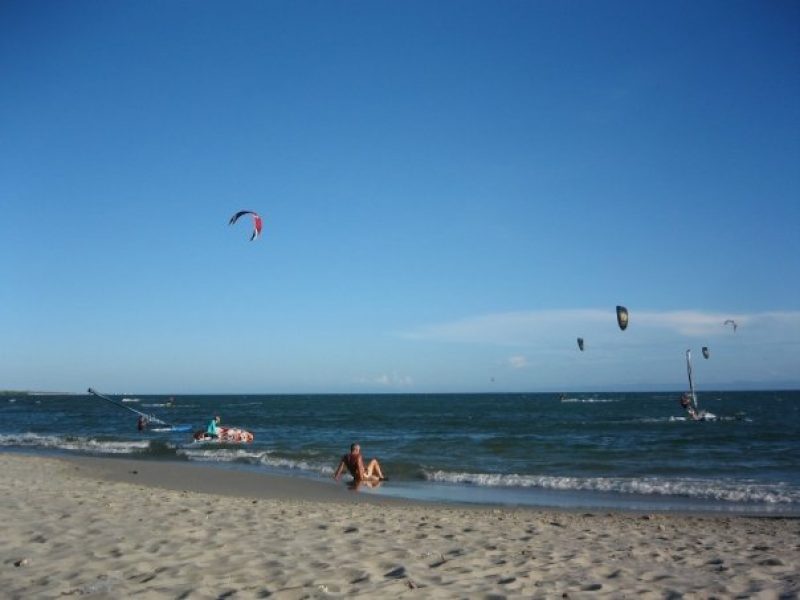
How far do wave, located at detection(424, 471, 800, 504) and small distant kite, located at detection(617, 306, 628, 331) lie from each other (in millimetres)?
3355

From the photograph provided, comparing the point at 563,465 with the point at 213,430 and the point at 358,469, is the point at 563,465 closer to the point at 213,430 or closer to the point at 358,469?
the point at 358,469

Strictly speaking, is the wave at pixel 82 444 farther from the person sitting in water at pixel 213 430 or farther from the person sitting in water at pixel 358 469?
the person sitting in water at pixel 358 469

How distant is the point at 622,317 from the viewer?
15547 mm

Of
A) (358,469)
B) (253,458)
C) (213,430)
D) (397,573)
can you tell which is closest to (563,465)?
(358,469)

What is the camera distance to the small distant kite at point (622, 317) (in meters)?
15.4

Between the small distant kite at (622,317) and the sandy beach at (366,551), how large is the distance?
245 inches

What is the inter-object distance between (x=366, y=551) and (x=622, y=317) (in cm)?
1108

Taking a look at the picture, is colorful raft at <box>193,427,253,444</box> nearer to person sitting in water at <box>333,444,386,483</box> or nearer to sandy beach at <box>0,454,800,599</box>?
person sitting in water at <box>333,444,386,483</box>

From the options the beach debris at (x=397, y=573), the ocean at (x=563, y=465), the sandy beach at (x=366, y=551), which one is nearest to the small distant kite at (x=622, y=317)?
the ocean at (x=563, y=465)

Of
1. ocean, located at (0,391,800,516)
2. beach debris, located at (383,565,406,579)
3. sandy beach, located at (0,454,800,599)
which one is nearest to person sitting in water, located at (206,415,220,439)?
ocean, located at (0,391,800,516)

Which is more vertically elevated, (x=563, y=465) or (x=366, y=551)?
(x=366, y=551)

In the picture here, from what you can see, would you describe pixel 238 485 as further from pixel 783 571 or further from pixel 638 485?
pixel 783 571

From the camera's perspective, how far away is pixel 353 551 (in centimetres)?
602

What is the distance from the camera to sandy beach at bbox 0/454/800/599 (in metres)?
4.86
